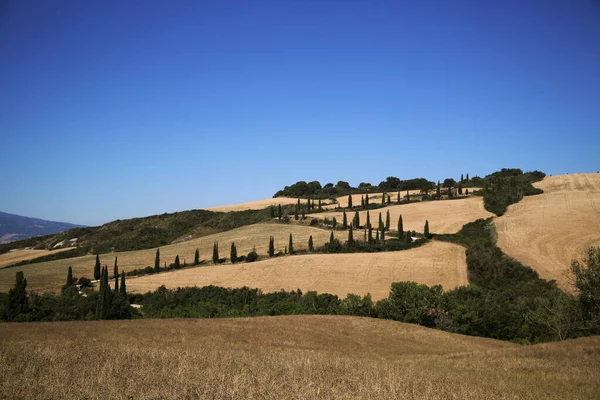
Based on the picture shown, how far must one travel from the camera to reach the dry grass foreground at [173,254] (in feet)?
249

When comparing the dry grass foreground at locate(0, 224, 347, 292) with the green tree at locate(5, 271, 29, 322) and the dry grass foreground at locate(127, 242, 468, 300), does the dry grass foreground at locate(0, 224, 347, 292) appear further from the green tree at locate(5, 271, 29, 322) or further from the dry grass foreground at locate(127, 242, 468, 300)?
the green tree at locate(5, 271, 29, 322)

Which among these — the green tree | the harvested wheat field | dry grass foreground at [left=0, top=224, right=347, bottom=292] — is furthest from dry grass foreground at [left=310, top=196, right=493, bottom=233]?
the green tree

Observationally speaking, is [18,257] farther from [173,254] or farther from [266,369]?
[266,369]

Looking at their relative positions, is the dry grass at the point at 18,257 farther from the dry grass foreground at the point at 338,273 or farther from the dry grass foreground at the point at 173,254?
the dry grass foreground at the point at 338,273

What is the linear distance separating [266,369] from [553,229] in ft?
273

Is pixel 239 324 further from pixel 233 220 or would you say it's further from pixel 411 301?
pixel 233 220

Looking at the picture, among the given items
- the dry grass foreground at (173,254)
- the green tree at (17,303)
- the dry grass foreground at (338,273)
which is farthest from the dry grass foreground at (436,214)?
the green tree at (17,303)

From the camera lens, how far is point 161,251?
3905 inches

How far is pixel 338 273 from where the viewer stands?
70.0 meters

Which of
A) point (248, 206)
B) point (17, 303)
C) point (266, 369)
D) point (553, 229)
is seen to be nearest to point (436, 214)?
point (553, 229)

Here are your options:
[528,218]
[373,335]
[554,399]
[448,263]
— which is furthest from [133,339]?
[528,218]

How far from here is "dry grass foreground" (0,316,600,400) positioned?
9.73 metres

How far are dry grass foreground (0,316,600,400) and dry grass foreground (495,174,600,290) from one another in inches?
1536

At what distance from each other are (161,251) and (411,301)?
67.2 metres
